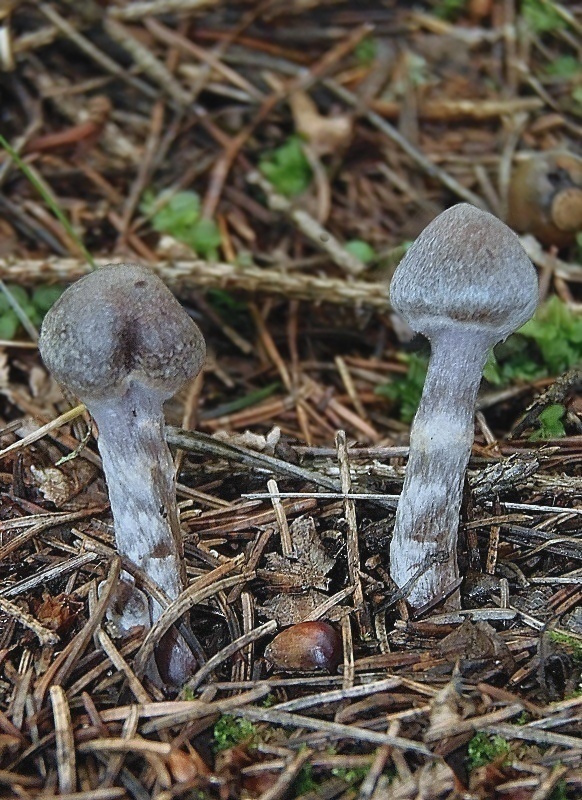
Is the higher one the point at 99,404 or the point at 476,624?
the point at 99,404

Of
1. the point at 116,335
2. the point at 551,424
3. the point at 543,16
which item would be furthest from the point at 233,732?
the point at 543,16

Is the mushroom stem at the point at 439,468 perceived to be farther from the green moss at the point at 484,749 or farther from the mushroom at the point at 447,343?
the green moss at the point at 484,749

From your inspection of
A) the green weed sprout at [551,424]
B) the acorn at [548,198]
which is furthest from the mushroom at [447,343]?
the acorn at [548,198]

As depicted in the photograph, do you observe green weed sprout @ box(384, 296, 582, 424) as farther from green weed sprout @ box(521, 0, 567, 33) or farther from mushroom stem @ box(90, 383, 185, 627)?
green weed sprout @ box(521, 0, 567, 33)

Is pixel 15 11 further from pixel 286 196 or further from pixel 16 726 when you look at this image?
pixel 16 726

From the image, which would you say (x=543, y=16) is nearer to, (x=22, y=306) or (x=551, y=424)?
(x=551, y=424)

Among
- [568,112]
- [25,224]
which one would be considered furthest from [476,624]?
Result: [568,112]

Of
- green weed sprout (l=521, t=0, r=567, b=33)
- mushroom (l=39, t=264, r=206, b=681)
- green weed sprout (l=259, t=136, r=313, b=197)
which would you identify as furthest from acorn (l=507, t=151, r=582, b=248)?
mushroom (l=39, t=264, r=206, b=681)
